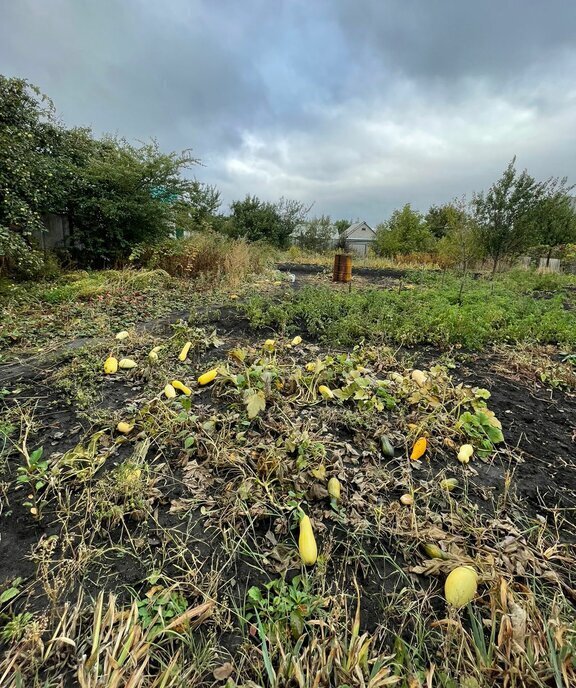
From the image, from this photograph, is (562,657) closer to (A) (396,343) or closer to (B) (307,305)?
(A) (396,343)

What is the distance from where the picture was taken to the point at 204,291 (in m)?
5.36

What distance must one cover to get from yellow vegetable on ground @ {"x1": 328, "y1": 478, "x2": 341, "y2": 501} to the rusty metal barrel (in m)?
6.77

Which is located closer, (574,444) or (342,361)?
(574,444)

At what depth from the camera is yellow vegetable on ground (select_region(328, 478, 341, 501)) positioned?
134cm

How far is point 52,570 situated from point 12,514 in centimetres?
40

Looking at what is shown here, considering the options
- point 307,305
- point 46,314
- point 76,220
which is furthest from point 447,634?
point 76,220

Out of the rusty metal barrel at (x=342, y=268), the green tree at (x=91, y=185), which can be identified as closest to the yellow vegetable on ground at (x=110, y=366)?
the green tree at (x=91, y=185)

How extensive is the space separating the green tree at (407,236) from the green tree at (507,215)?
5233 millimetres

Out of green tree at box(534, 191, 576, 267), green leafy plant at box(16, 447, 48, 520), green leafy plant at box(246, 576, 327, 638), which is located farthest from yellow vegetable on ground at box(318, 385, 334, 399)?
green tree at box(534, 191, 576, 267)

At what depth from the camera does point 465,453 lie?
1.60 m

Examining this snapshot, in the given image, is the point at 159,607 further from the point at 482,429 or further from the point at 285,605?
the point at 482,429

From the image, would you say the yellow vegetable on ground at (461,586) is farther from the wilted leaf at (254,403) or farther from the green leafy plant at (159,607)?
the wilted leaf at (254,403)

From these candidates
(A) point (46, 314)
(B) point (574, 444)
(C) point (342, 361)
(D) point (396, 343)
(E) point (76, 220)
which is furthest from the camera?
(E) point (76, 220)

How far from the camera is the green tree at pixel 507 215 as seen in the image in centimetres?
1122
